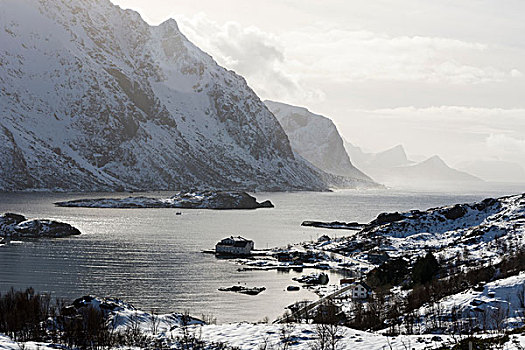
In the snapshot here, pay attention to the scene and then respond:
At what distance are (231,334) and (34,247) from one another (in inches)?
4765

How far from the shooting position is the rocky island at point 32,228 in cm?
17575

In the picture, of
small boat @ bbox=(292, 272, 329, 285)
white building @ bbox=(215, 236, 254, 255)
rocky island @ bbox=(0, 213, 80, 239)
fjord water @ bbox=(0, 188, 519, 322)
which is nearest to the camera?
fjord water @ bbox=(0, 188, 519, 322)

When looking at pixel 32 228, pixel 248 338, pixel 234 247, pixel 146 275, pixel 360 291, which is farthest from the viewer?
pixel 32 228

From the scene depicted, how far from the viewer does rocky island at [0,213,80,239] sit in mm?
175750

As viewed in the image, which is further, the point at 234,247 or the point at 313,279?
the point at 234,247

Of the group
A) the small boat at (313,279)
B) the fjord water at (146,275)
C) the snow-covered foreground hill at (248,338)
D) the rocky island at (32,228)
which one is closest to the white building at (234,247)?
the fjord water at (146,275)

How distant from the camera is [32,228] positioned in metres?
178

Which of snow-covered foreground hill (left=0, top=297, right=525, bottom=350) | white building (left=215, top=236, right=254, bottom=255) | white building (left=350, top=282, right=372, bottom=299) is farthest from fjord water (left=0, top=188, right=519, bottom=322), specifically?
snow-covered foreground hill (left=0, top=297, right=525, bottom=350)

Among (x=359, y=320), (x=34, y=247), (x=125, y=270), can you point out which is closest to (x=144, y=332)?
(x=359, y=320)

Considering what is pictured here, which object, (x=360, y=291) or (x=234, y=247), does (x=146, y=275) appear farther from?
(x=360, y=291)

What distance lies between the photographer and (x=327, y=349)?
42.3 meters

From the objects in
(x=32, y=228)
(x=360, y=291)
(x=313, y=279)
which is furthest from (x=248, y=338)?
(x=32, y=228)

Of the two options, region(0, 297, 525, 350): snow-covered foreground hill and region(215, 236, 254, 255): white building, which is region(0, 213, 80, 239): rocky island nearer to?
region(215, 236, 254, 255): white building

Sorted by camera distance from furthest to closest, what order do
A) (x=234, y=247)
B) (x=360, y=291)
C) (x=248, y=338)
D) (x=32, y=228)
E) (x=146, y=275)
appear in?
(x=32, y=228) → (x=234, y=247) → (x=146, y=275) → (x=360, y=291) → (x=248, y=338)
